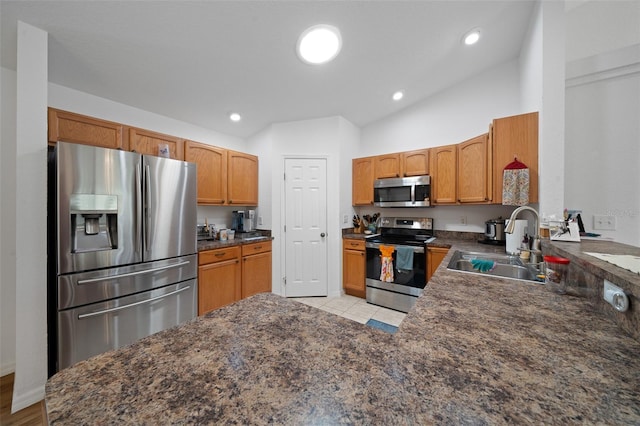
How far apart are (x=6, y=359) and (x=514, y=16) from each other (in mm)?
5119

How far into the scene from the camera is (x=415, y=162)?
3.04m

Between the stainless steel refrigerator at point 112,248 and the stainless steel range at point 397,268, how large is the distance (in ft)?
7.12

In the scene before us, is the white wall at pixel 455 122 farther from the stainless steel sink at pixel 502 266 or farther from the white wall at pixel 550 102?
the stainless steel sink at pixel 502 266

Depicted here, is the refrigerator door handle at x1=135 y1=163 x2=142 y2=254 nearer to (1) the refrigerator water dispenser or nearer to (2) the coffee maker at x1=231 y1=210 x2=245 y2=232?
(1) the refrigerator water dispenser

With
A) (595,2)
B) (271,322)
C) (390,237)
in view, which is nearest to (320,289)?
(390,237)

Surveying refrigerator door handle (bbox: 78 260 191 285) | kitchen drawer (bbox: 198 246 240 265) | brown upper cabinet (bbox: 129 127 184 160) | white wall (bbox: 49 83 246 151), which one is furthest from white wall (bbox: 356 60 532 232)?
refrigerator door handle (bbox: 78 260 191 285)

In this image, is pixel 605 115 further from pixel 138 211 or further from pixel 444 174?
Answer: pixel 138 211

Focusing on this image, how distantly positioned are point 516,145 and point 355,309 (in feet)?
7.89

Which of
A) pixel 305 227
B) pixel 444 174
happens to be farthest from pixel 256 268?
pixel 444 174

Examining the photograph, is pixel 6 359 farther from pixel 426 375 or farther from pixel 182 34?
pixel 426 375

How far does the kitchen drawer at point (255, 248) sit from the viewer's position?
2.81m

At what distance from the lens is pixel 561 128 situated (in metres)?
1.75

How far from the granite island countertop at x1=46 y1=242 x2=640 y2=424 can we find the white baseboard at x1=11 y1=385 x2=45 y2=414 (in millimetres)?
1810

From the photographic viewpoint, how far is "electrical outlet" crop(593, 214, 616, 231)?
193cm
